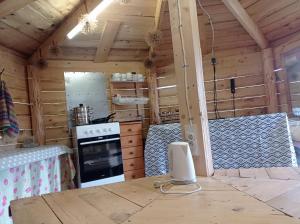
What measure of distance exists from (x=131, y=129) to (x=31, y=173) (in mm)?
1595

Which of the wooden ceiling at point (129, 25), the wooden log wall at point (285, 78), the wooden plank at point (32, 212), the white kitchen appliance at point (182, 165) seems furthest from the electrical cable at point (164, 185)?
the wooden log wall at point (285, 78)

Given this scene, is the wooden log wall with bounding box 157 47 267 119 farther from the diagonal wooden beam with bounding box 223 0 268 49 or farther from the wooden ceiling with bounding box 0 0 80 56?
→ the wooden ceiling with bounding box 0 0 80 56

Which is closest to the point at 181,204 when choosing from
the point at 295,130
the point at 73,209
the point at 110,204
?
the point at 110,204

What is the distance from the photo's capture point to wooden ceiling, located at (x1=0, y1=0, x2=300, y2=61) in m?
2.97

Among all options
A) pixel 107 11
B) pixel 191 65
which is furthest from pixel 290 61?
pixel 191 65

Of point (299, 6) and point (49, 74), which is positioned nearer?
point (299, 6)

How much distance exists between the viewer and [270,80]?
12.4 feet

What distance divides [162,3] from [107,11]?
688 mm

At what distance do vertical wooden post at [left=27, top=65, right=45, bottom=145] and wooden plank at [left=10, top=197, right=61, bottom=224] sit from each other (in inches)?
100

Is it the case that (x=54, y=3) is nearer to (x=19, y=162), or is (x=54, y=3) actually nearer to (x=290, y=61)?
(x=19, y=162)

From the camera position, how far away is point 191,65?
4.77 feet

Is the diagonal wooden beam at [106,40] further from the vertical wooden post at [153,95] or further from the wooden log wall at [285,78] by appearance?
the wooden log wall at [285,78]

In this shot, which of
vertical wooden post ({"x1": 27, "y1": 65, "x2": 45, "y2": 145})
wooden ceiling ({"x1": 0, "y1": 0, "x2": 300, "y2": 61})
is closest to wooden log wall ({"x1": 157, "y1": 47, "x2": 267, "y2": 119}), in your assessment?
wooden ceiling ({"x1": 0, "y1": 0, "x2": 300, "y2": 61})

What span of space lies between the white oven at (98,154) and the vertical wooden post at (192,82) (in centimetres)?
221
